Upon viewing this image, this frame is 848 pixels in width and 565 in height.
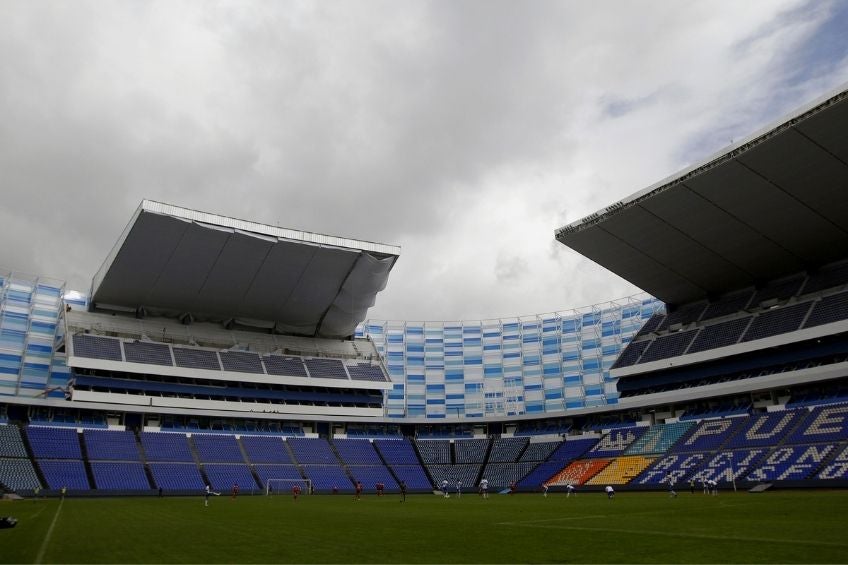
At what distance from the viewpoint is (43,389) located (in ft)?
196

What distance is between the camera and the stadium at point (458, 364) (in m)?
45.1

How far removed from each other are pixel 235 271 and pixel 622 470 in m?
39.2

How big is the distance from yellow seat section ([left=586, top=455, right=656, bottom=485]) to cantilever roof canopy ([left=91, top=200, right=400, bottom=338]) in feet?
90.7

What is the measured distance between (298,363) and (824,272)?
51.5 m

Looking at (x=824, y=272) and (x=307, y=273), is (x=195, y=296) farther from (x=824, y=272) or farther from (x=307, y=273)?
(x=824, y=272)

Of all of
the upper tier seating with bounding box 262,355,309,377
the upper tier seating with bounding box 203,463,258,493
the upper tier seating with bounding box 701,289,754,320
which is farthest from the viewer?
the upper tier seating with bounding box 262,355,309,377

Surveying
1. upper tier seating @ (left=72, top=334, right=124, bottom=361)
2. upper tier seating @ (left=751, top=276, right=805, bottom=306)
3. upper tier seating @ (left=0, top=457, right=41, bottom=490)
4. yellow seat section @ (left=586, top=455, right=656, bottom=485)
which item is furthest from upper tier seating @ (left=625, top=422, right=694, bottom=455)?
upper tier seating @ (left=72, top=334, right=124, bottom=361)

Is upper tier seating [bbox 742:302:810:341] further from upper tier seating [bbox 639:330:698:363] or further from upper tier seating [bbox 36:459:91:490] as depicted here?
upper tier seating [bbox 36:459:91:490]

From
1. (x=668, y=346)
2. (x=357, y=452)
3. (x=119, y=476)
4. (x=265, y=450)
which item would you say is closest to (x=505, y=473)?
(x=357, y=452)

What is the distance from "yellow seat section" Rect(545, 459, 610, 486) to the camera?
2178 inches

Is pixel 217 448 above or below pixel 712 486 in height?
above

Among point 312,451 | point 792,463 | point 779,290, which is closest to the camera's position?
point 792,463

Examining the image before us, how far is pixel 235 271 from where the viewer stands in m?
59.2

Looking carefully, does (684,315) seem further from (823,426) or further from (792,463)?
(792,463)
